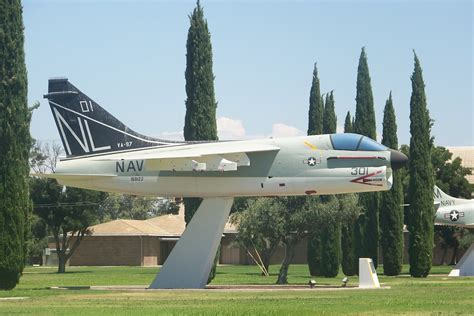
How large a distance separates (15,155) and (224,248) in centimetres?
5627

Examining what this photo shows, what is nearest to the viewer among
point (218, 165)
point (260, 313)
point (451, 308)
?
point (260, 313)

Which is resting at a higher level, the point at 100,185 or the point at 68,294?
the point at 100,185

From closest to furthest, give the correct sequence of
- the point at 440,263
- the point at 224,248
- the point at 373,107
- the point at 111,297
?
the point at 111,297 → the point at 373,107 → the point at 440,263 → the point at 224,248

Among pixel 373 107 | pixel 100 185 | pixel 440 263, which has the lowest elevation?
pixel 440 263

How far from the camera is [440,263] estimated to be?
276 ft

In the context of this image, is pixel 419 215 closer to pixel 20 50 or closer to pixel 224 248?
pixel 20 50

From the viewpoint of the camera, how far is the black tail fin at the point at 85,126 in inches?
1617

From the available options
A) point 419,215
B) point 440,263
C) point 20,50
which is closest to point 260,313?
point 20,50

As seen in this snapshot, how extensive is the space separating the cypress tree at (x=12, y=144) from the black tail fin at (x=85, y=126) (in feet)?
5.45

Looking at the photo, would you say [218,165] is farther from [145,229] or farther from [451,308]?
[145,229]

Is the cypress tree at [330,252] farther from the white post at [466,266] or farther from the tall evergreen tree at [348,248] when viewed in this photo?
the white post at [466,266]

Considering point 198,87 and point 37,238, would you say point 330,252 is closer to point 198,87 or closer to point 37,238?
point 198,87

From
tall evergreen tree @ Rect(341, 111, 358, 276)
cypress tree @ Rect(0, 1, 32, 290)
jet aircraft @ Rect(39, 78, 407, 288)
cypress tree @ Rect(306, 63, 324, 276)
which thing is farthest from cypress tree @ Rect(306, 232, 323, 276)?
cypress tree @ Rect(0, 1, 32, 290)

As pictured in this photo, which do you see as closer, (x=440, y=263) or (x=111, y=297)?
(x=111, y=297)
